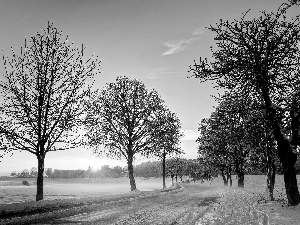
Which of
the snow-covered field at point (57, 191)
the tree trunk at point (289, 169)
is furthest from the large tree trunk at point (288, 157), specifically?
the snow-covered field at point (57, 191)

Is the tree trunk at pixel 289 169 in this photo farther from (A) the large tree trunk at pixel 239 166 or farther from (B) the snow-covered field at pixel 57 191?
(A) the large tree trunk at pixel 239 166

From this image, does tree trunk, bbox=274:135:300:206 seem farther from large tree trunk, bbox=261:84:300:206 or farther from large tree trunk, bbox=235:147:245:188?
large tree trunk, bbox=235:147:245:188

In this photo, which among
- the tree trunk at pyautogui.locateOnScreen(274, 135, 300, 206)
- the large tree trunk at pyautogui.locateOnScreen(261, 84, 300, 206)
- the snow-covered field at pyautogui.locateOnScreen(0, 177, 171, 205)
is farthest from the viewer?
the snow-covered field at pyautogui.locateOnScreen(0, 177, 171, 205)

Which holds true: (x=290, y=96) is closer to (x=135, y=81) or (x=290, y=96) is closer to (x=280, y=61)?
(x=280, y=61)

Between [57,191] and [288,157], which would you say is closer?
[288,157]

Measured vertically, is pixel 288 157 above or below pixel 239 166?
above

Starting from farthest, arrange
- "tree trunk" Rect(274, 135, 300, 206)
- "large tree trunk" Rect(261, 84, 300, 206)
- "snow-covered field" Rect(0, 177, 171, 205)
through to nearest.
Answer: "snow-covered field" Rect(0, 177, 171, 205) → "tree trunk" Rect(274, 135, 300, 206) → "large tree trunk" Rect(261, 84, 300, 206)

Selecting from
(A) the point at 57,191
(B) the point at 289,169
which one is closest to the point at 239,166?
(B) the point at 289,169

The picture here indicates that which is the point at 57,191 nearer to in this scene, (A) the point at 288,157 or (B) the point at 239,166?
(B) the point at 239,166

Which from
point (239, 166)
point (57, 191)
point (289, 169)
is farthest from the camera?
point (57, 191)

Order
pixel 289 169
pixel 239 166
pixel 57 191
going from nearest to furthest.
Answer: pixel 289 169 → pixel 239 166 → pixel 57 191

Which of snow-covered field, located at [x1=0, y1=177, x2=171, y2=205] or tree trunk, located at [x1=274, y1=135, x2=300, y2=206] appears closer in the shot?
tree trunk, located at [x1=274, y1=135, x2=300, y2=206]

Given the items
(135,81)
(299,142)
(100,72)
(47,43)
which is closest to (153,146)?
(135,81)

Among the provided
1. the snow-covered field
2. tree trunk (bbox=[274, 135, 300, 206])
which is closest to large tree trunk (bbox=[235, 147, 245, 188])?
the snow-covered field
